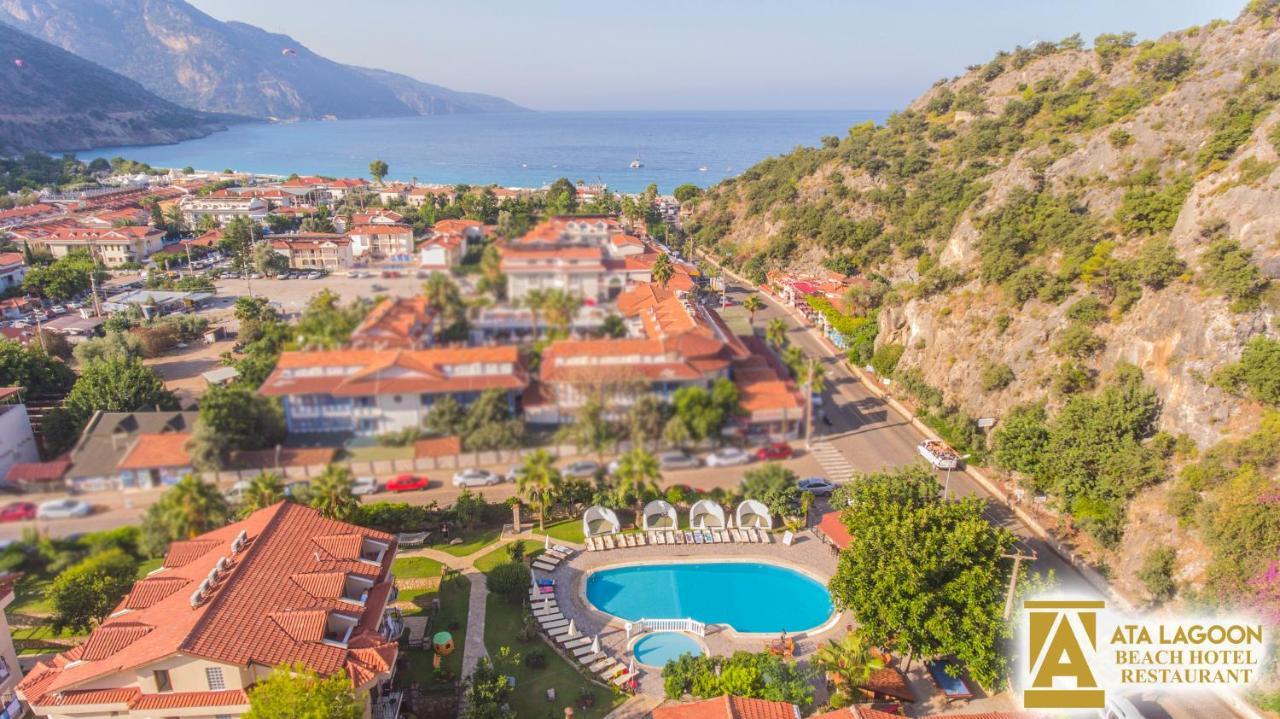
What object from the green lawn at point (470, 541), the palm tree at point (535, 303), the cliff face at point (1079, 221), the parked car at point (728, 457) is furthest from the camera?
the cliff face at point (1079, 221)

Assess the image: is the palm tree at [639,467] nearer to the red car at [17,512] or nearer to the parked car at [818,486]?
the red car at [17,512]

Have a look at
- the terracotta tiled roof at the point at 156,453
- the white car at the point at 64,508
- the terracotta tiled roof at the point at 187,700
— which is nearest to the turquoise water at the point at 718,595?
the terracotta tiled roof at the point at 187,700

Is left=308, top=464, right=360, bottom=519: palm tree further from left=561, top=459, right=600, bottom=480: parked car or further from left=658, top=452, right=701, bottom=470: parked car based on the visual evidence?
left=658, top=452, right=701, bottom=470: parked car

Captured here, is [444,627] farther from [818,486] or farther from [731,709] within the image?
[818,486]

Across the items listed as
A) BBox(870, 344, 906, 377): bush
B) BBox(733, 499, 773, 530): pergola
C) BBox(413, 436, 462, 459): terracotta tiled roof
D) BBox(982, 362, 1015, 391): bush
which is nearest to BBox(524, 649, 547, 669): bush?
BBox(413, 436, 462, 459): terracotta tiled roof

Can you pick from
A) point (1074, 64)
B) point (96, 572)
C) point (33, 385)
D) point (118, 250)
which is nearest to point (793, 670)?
point (96, 572)
